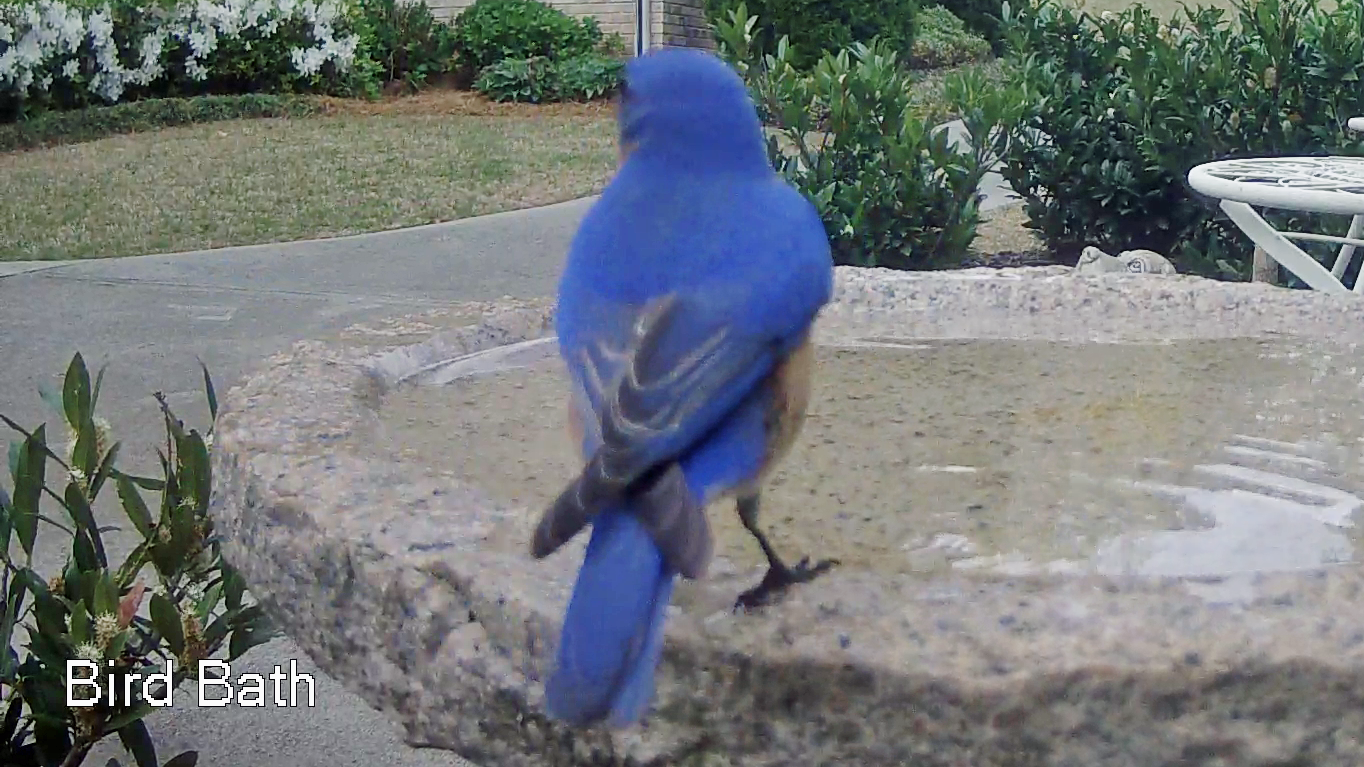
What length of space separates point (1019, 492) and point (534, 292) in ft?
15.5

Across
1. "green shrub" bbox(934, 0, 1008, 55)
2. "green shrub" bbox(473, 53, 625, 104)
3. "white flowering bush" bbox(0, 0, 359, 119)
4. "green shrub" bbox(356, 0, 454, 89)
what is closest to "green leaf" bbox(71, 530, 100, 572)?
"white flowering bush" bbox(0, 0, 359, 119)

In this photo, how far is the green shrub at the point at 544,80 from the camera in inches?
537

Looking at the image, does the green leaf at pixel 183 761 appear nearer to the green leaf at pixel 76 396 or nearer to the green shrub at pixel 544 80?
the green leaf at pixel 76 396

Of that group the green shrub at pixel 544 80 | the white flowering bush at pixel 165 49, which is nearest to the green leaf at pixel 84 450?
the white flowering bush at pixel 165 49

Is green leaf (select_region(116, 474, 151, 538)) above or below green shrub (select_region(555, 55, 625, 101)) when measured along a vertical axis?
above

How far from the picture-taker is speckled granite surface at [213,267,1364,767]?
100 centimetres

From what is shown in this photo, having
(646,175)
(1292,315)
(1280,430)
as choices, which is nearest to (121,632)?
(646,175)

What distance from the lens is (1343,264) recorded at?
14.7 feet

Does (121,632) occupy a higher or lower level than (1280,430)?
lower

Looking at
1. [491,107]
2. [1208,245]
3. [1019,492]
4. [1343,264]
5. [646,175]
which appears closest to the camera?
[646,175]

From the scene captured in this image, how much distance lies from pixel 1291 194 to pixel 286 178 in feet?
25.4

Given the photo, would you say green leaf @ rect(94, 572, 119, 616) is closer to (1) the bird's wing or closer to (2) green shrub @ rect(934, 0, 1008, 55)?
(1) the bird's wing

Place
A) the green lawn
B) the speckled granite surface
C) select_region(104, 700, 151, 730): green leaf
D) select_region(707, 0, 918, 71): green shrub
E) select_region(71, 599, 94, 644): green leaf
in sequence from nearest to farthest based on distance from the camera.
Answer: the speckled granite surface, select_region(71, 599, 94, 644): green leaf, select_region(104, 700, 151, 730): green leaf, the green lawn, select_region(707, 0, 918, 71): green shrub

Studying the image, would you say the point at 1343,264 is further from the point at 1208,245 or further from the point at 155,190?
the point at 155,190
